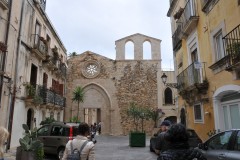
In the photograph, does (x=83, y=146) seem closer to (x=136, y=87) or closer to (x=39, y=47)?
(x=39, y=47)

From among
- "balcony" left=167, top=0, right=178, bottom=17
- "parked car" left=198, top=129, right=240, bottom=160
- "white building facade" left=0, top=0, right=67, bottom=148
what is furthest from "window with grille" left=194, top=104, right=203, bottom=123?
"white building facade" left=0, top=0, right=67, bottom=148

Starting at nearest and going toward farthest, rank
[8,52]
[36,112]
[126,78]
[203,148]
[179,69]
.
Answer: [203,148]
[8,52]
[179,69]
[36,112]
[126,78]

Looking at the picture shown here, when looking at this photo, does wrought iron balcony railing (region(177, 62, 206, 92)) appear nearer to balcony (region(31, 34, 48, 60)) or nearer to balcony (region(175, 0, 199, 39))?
balcony (region(175, 0, 199, 39))

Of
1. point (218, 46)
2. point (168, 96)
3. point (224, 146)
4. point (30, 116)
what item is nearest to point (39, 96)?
point (30, 116)

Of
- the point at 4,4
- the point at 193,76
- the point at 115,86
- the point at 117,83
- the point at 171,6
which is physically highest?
the point at 171,6

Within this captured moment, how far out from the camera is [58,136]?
34.7ft

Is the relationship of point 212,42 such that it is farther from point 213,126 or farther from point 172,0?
point 172,0

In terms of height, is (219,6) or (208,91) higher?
(219,6)

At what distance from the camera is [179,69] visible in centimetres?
1523

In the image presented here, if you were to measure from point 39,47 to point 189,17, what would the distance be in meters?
10.5

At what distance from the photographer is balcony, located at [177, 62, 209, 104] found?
10.4m

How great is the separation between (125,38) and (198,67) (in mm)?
19081

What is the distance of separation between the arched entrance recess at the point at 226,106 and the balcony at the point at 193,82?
107 cm

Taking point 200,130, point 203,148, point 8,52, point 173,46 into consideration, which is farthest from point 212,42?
point 8,52
